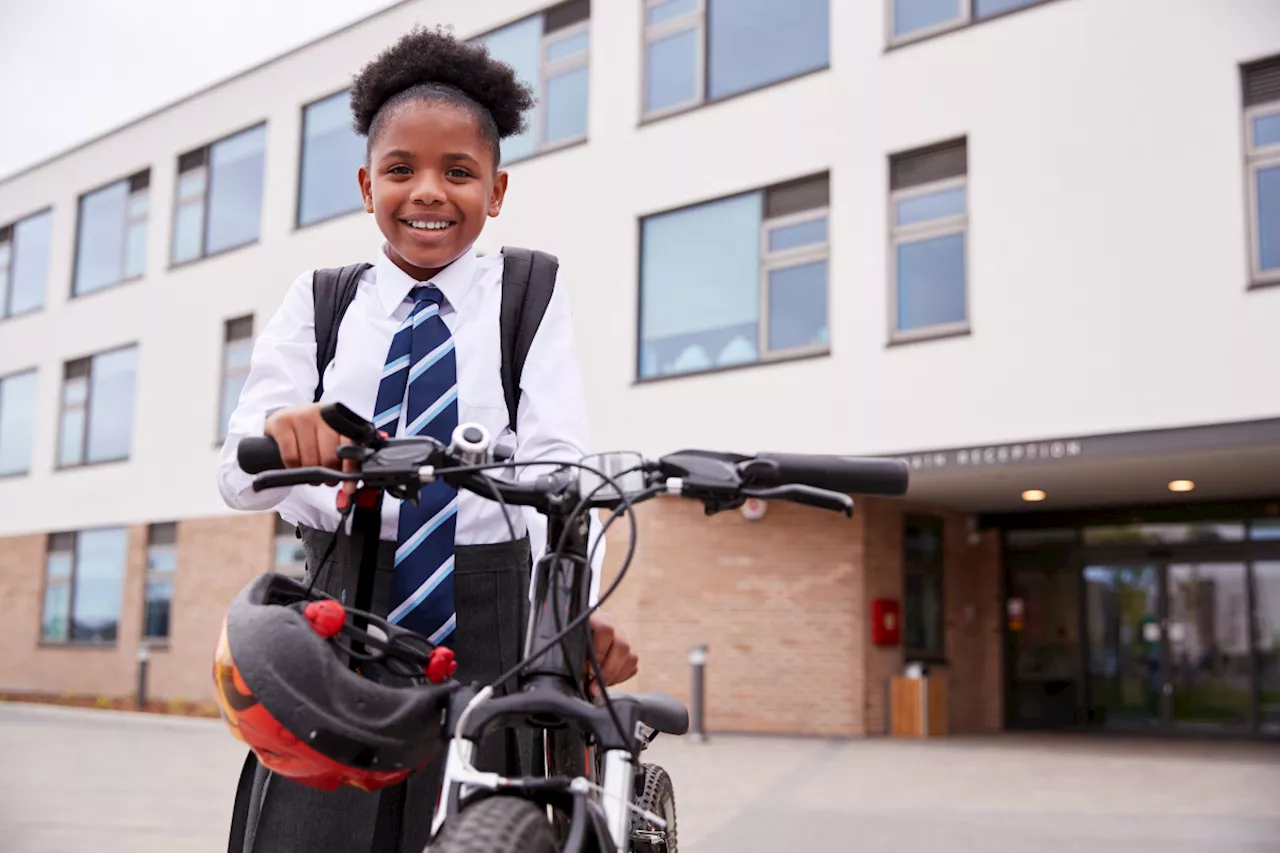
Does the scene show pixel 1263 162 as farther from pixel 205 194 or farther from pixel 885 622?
pixel 205 194

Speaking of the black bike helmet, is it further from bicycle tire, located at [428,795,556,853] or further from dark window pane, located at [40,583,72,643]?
dark window pane, located at [40,583,72,643]

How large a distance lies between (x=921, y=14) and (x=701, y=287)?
148 inches

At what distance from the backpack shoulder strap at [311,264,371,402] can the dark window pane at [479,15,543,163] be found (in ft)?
47.7

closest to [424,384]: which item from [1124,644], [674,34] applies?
[674,34]

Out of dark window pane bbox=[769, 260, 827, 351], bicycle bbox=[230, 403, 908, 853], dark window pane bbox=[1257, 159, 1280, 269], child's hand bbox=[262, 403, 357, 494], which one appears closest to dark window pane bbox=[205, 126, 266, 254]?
dark window pane bbox=[769, 260, 827, 351]

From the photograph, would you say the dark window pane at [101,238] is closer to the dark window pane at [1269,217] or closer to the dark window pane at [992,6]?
the dark window pane at [992,6]

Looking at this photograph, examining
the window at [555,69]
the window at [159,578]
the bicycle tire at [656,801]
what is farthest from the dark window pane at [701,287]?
the bicycle tire at [656,801]

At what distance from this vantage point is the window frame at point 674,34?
14.7m

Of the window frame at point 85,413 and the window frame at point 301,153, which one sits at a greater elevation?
the window frame at point 301,153

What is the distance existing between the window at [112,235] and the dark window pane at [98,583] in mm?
4671

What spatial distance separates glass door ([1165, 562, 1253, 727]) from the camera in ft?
47.6

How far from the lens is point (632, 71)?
15172 millimetres

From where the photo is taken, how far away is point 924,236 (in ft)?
41.8

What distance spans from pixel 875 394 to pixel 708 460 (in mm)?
11242
